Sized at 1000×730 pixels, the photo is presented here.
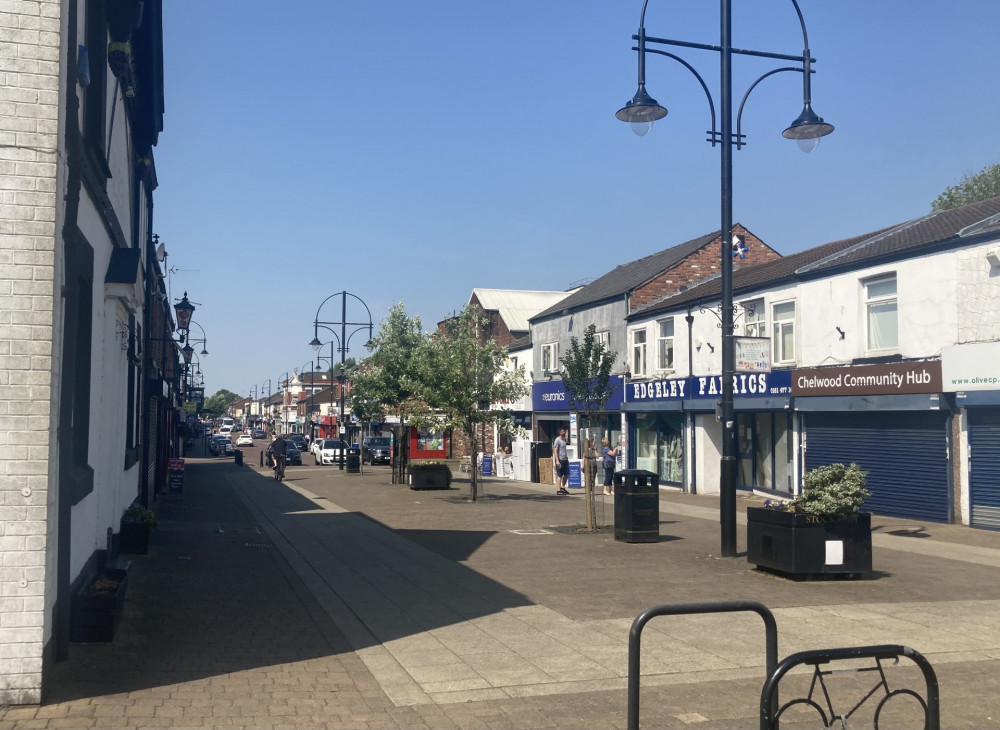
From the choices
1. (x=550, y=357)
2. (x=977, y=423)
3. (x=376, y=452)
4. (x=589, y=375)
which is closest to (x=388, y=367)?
(x=550, y=357)

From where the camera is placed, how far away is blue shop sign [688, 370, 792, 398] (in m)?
24.1

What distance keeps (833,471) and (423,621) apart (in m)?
6.12

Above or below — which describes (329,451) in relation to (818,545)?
below

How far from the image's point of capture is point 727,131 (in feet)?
46.3

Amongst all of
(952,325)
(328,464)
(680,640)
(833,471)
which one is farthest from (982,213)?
(328,464)

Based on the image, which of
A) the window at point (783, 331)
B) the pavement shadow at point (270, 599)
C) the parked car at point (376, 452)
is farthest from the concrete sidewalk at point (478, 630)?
the parked car at point (376, 452)

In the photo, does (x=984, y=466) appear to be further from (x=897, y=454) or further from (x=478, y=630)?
(x=478, y=630)

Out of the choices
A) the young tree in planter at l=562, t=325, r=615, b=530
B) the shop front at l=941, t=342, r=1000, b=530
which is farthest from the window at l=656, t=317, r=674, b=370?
the young tree in planter at l=562, t=325, r=615, b=530

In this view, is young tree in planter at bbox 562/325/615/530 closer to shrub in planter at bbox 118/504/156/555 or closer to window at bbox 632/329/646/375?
shrub in planter at bbox 118/504/156/555

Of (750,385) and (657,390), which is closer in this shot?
(750,385)

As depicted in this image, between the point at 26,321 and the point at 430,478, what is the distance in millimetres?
23995

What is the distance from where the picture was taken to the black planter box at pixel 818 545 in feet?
38.8

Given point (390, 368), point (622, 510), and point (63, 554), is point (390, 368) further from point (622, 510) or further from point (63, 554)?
point (63, 554)

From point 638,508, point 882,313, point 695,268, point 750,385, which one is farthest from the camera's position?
point 695,268
